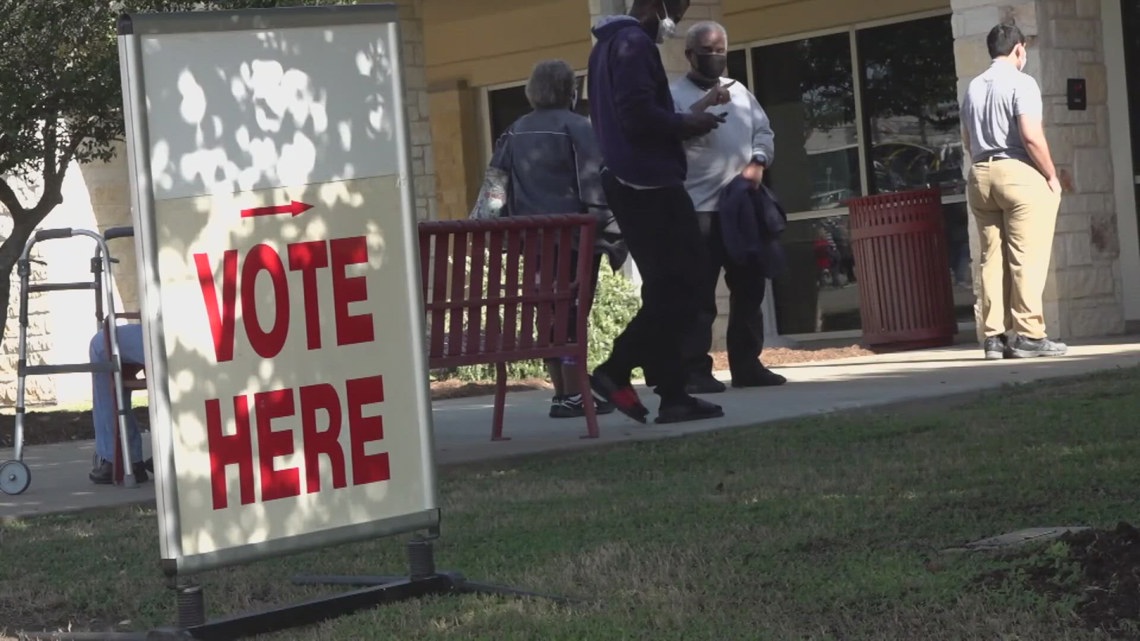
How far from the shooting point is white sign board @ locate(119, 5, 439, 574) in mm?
4363

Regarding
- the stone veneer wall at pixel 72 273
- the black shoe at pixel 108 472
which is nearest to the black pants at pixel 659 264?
the black shoe at pixel 108 472

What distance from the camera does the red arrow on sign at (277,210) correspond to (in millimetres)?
4539

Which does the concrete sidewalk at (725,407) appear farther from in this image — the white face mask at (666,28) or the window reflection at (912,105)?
the window reflection at (912,105)

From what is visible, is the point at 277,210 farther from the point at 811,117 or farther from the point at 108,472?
the point at 811,117

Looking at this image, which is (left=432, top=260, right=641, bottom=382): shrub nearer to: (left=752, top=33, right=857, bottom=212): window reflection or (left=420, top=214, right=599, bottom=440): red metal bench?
(left=752, top=33, right=857, bottom=212): window reflection

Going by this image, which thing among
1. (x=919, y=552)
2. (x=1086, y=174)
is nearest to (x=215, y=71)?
(x=919, y=552)

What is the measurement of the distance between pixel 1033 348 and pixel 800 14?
18.0 feet

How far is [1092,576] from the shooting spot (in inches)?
164

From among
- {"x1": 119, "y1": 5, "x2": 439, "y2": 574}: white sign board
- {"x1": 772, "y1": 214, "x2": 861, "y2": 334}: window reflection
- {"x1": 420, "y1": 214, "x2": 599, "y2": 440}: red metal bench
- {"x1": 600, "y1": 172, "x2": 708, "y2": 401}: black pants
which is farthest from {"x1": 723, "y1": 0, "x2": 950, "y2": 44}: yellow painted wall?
{"x1": 119, "y1": 5, "x2": 439, "y2": 574}: white sign board

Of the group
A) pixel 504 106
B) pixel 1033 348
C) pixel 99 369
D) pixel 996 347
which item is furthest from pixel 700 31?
pixel 504 106

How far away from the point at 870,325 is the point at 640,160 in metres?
5.29

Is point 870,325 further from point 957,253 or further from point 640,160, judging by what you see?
point 640,160

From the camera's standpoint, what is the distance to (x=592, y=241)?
827 centimetres

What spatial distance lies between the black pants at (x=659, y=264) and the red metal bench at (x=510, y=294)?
0.26 meters
